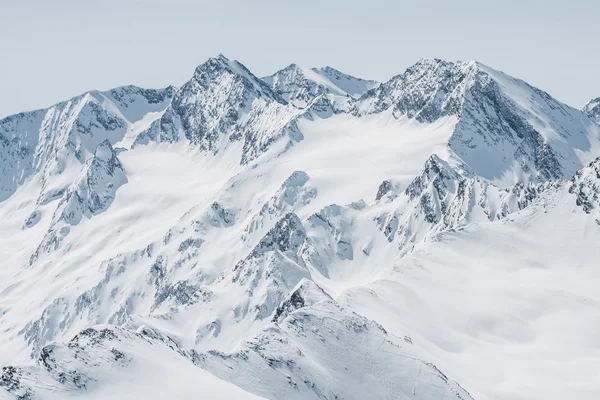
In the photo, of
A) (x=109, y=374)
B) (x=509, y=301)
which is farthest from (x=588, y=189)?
(x=109, y=374)

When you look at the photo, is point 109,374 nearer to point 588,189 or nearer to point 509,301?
point 509,301

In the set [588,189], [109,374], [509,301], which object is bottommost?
[509,301]

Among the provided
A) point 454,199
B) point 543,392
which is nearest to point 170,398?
point 543,392

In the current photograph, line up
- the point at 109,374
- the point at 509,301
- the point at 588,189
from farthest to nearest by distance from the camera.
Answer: the point at 588,189 → the point at 509,301 → the point at 109,374

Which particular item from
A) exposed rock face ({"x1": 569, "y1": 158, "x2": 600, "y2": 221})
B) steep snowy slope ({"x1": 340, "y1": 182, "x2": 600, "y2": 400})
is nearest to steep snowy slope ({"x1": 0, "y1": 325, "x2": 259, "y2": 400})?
steep snowy slope ({"x1": 340, "y1": 182, "x2": 600, "y2": 400})

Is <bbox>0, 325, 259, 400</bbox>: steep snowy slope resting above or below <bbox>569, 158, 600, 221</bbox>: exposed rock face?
below

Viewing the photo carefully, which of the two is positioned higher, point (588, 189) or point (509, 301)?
point (588, 189)

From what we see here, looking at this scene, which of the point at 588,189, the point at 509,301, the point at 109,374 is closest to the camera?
the point at 109,374

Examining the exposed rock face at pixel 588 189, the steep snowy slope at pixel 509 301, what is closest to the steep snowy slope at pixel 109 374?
the steep snowy slope at pixel 509 301

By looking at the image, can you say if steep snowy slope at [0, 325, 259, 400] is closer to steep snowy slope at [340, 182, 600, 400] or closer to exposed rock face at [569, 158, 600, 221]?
steep snowy slope at [340, 182, 600, 400]

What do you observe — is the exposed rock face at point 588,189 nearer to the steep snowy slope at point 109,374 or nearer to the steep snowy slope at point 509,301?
the steep snowy slope at point 509,301

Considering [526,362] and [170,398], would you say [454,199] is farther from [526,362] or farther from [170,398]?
[170,398]

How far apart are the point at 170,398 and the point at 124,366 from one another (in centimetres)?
752

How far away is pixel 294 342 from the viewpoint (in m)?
88.1
